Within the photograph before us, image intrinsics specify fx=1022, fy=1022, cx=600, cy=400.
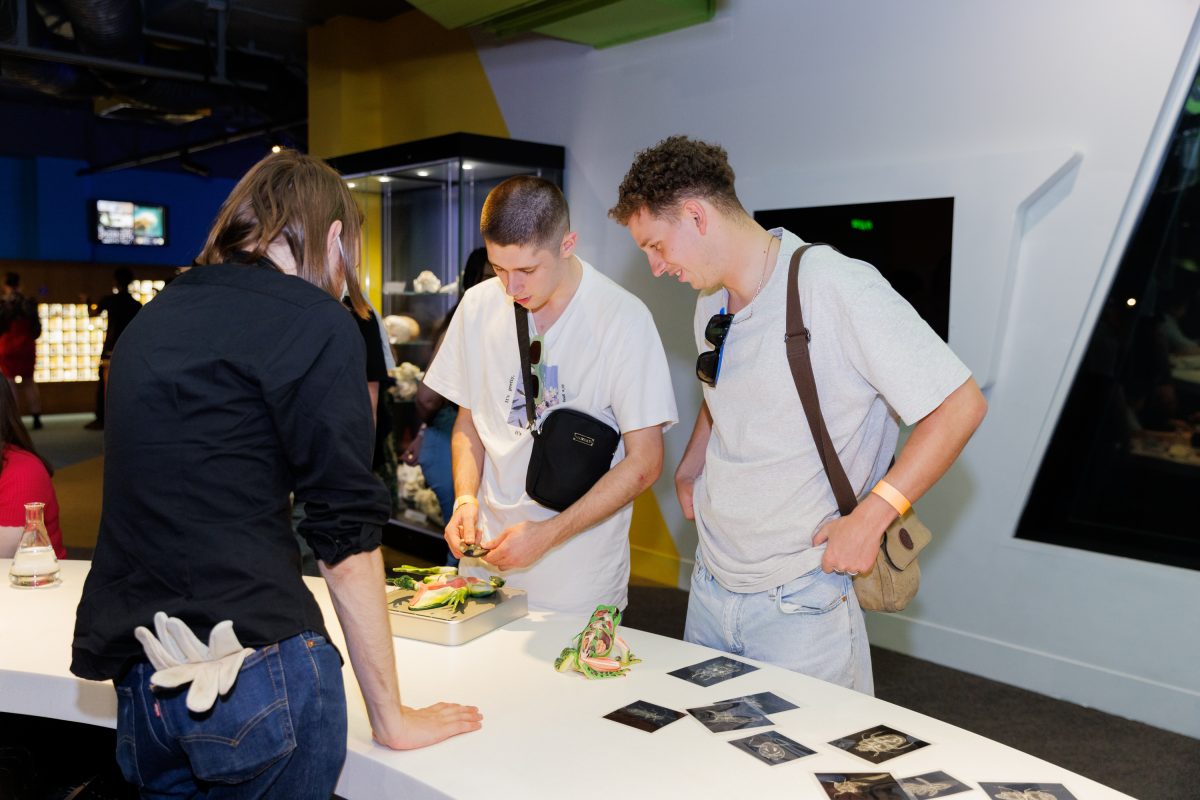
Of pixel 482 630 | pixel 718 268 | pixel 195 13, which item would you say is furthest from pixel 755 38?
pixel 195 13

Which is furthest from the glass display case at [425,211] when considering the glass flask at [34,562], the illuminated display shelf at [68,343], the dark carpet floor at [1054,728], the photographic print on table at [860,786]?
the illuminated display shelf at [68,343]

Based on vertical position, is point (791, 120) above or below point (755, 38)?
below

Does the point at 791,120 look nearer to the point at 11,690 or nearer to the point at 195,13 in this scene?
the point at 11,690

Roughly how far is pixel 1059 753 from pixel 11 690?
310 cm

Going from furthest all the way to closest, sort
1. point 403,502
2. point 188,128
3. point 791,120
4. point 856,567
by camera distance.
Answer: point 188,128 → point 403,502 → point 791,120 → point 856,567

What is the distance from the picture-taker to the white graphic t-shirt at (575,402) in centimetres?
233

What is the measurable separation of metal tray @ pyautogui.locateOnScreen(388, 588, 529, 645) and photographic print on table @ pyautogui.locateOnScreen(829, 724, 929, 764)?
771 mm

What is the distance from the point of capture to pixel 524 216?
7.57ft

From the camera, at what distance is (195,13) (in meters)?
8.03

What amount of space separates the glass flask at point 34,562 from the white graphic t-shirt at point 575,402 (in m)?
0.98

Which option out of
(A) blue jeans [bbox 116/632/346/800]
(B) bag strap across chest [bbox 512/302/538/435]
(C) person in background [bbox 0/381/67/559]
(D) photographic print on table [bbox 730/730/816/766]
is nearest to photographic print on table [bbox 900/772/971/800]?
(D) photographic print on table [bbox 730/730/816/766]

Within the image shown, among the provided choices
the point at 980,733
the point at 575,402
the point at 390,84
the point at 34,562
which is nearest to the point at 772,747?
the point at 575,402

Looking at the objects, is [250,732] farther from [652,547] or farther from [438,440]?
[652,547]

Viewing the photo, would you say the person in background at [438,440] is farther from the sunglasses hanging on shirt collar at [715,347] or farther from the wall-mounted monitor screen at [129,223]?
the wall-mounted monitor screen at [129,223]
